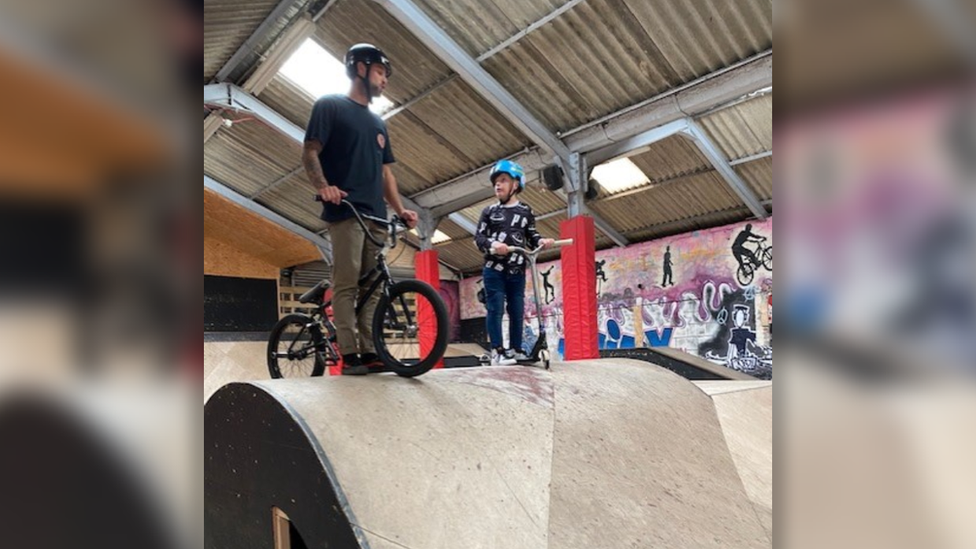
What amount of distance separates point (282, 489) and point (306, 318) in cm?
225

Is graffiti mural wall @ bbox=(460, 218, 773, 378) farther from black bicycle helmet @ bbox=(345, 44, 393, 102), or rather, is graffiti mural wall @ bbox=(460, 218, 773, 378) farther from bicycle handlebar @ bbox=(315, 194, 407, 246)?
black bicycle helmet @ bbox=(345, 44, 393, 102)

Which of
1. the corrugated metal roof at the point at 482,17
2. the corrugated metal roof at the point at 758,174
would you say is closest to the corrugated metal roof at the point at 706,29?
the corrugated metal roof at the point at 482,17

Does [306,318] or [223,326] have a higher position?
[306,318]

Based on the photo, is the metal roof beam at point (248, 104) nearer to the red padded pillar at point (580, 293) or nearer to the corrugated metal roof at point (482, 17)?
the corrugated metal roof at point (482, 17)

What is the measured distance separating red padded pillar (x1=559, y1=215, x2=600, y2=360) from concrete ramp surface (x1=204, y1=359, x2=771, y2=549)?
16.8 feet

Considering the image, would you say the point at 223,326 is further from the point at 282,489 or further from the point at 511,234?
the point at 282,489

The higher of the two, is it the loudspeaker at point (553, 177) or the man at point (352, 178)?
the loudspeaker at point (553, 177)

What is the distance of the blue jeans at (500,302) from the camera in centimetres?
382

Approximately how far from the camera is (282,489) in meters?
1.77

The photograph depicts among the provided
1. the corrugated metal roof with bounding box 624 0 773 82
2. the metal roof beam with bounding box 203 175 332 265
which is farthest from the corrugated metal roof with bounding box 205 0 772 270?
the metal roof beam with bounding box 203 175 332 265

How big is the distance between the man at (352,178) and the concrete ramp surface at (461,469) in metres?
0.38

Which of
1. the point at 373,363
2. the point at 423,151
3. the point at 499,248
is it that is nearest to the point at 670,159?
the point at 423,151

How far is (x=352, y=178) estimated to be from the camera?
2719mm
